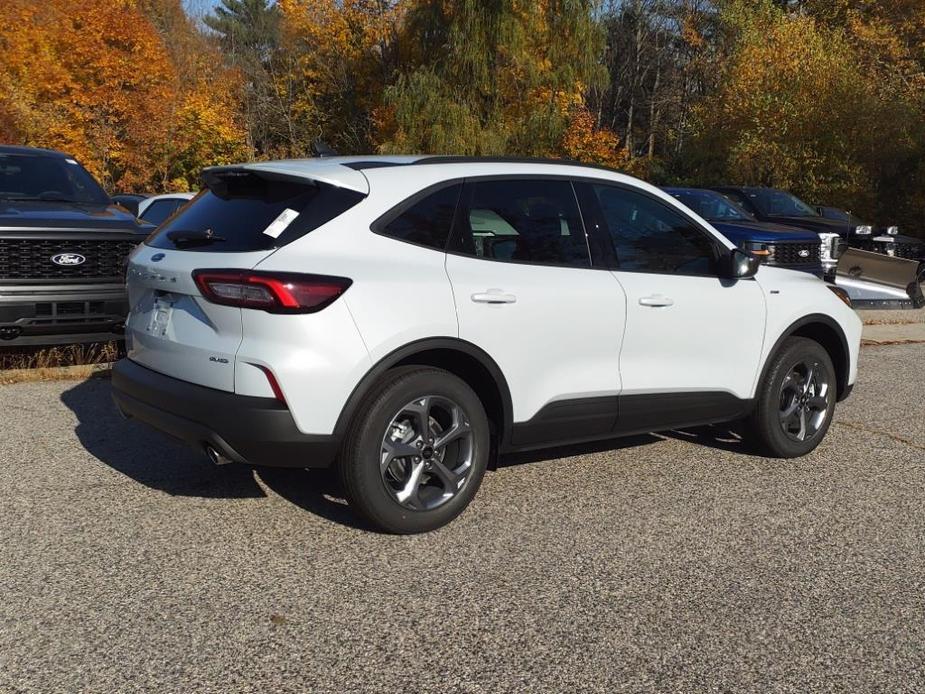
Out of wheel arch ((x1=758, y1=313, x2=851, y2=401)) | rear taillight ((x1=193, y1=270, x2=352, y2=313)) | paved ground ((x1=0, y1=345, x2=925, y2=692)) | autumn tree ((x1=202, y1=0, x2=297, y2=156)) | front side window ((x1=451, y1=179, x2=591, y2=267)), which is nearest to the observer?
paved ground ((x1=0, y1=345, x2=925, y2=692))

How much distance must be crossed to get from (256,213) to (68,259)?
3.80 m

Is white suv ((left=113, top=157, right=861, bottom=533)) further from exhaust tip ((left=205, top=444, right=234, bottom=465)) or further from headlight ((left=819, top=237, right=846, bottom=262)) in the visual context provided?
headlight ((left=819, top=237, right=846, bottom=262))

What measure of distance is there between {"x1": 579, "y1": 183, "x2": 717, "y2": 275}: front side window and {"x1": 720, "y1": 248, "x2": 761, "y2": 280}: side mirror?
0.07 metres

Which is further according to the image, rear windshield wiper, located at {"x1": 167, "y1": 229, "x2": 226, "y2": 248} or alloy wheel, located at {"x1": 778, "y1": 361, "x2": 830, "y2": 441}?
alloy wheel, located at {"x1": 778, "y1": 361, "x2": 830, "y2": 441}

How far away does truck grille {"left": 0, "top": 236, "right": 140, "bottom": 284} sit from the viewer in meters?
6.99

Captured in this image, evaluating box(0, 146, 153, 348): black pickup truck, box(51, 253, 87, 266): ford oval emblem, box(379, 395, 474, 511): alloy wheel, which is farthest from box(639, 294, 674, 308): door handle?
box(51, 253, 87, 266): ford oval emblem

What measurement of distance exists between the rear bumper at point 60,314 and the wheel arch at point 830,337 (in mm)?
4915

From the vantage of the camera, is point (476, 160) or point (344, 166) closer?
point (344, 166)

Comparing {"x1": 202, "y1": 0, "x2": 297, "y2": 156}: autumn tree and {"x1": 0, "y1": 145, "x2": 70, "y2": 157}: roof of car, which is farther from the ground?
{"x1": 202, "y1": 0, "x2": 297, "y2": 156}: autumn tree

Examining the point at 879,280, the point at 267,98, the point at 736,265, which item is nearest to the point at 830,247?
the point at 879,280

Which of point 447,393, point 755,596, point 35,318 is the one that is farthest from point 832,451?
point 35,318

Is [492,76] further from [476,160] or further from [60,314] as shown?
[476,160]

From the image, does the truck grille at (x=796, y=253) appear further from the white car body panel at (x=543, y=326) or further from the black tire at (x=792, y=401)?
the white car body panel at (x=543, y=326)

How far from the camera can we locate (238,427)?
151 inches
